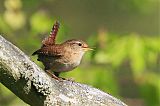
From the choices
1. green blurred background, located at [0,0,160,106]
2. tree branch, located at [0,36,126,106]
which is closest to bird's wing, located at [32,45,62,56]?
green blurred background, located at [0,0,160,106]

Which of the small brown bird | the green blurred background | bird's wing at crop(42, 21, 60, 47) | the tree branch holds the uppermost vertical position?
the green blurred background

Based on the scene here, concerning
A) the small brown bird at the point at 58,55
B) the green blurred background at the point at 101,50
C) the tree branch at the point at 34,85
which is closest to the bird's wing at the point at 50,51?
the small brown bird at the point at 58,55

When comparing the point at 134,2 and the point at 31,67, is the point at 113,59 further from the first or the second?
the point at 31,67

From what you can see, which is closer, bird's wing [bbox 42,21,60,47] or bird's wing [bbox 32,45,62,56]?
bird's wing [bbox 32,45,62,56]

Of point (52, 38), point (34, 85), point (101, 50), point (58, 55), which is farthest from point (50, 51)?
point (101, 50)

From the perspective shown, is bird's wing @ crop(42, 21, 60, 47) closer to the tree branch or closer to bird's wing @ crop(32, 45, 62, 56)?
bird's wing @ crop(32, 45, 62, 56)
